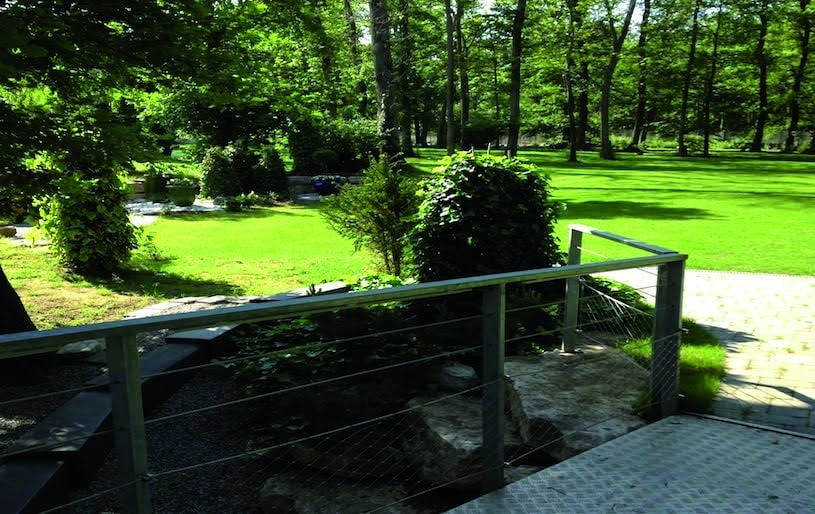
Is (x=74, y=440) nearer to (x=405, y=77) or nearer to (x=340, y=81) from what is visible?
(x=340, y=81)

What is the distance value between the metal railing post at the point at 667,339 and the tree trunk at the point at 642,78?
1548 inches

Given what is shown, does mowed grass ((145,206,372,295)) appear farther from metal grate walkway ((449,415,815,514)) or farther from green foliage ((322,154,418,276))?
metal grate walkway ((449,415,815,514))

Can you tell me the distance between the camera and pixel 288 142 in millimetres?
25688

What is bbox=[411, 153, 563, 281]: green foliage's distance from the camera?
19.3ft

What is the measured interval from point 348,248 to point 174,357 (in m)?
7.18

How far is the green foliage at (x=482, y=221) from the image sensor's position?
5.88 metres

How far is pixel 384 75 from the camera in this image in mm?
20031

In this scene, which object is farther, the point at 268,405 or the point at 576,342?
the point at 576,342

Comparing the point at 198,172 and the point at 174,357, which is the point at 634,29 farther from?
the point at 174,357

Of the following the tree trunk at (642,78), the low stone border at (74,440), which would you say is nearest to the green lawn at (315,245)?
the low stone border at (74,440)

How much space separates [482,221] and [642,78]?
47.7 meters

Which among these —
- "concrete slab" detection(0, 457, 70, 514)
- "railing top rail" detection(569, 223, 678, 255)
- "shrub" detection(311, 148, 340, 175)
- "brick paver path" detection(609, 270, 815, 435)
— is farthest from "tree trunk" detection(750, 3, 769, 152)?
"concrete slab" detection(0, 457, 70, 514)

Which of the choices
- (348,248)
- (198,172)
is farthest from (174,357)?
(198,172)

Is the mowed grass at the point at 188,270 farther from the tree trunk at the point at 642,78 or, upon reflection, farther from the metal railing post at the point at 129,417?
the tree trunk at the point at 642,78
